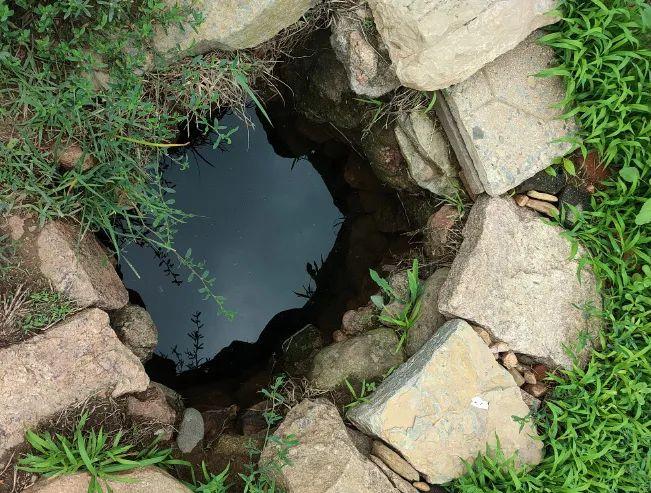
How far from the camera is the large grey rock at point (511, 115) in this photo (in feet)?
8.11

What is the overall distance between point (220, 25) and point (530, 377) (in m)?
1.96

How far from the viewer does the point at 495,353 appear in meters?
2.54

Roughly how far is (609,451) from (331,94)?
2.07 meters

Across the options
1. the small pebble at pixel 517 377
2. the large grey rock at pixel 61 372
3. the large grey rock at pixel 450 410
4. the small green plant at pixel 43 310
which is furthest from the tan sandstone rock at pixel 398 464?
the small green plant at pixel 43 310

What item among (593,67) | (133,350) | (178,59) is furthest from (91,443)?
(593,67)

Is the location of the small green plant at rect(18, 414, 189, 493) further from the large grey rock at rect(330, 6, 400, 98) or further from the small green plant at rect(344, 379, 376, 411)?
the large grey rock at rect(330, 6, 400, 98)

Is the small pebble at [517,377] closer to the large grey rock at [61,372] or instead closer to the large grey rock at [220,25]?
the large grey rock at [61,372]

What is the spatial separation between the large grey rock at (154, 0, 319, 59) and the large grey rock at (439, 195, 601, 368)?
3.96 ft

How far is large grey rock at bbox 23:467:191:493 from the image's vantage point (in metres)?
2.11

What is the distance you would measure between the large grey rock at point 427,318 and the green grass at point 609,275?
1.81 feet

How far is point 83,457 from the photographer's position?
211 centimetres

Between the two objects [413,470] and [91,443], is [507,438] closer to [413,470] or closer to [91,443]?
[413,470]

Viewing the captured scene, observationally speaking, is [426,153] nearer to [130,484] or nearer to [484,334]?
[484,334]

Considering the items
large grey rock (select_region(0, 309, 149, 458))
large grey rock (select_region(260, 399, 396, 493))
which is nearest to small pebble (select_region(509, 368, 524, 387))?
large grey rock (select_region(260, 399, 396, 493))
